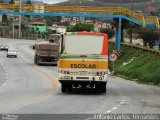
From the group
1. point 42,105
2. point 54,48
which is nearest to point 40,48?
point 54,48

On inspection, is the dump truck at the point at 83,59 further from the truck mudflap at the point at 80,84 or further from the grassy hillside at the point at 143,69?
the grassy hillside at the point at 143,69

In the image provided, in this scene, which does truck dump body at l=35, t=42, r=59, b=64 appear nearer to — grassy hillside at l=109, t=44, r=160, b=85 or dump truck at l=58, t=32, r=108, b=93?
grassy hillside at l=109, t=44, r=160, b=85

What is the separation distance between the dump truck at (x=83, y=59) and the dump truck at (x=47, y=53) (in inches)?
1530

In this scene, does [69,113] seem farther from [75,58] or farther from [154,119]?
[75,58]

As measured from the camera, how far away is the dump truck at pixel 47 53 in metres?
66.9

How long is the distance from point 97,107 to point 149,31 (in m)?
52.3

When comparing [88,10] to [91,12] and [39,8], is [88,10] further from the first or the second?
[39,8]

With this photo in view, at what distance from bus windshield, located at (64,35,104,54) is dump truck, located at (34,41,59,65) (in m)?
38.8

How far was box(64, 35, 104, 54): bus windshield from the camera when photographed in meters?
27.6

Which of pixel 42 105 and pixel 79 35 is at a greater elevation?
pixel 79 35

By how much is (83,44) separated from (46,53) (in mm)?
39603

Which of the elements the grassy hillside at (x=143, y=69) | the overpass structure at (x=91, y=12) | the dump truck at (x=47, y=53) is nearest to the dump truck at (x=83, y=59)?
the grassy hillside at (x=143, y=69)

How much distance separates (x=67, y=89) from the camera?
28844mm

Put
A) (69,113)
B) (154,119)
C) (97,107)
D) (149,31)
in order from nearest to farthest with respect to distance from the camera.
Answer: (154,119) < (69,113) < (97,107) < (149,31)
